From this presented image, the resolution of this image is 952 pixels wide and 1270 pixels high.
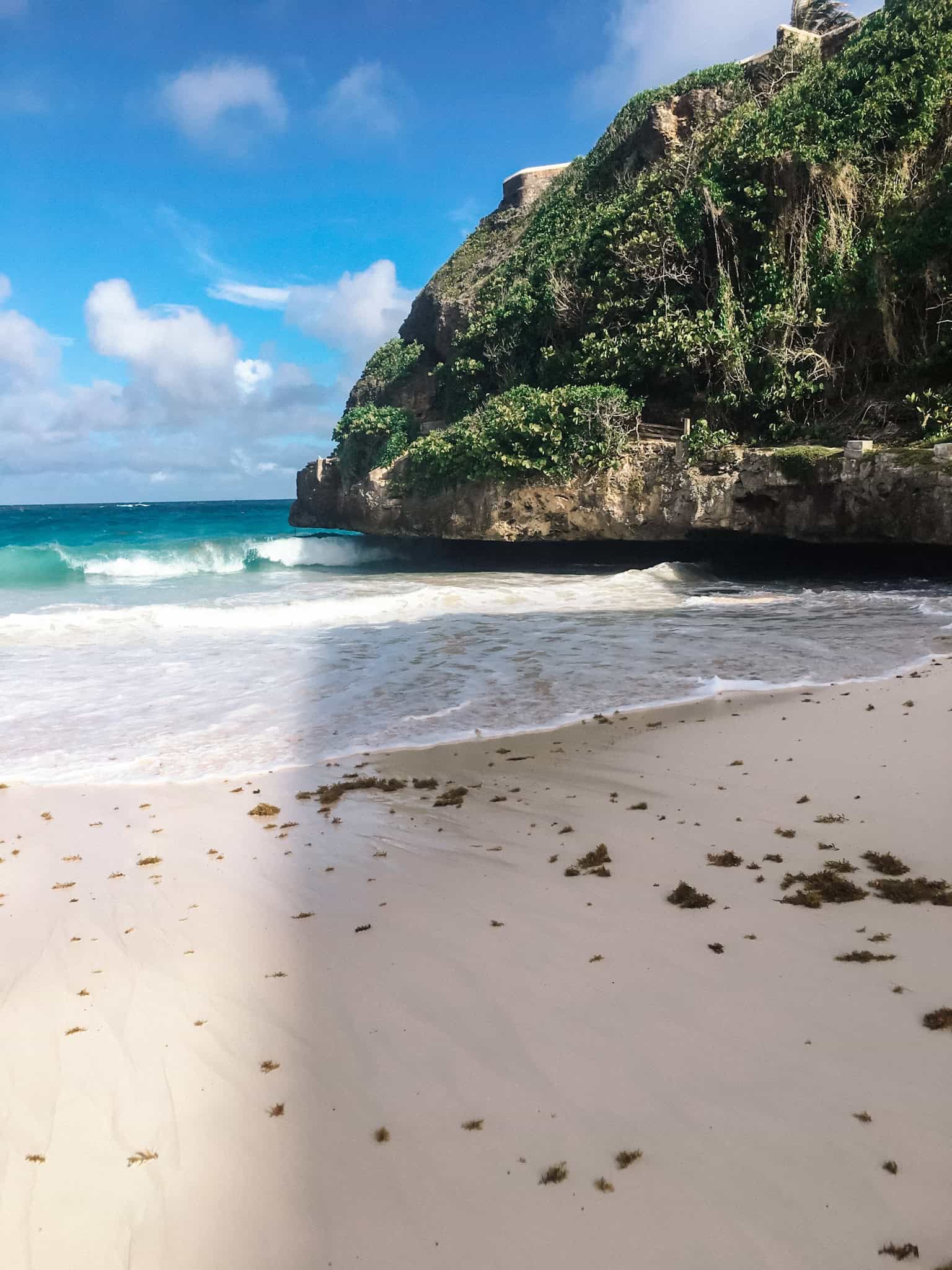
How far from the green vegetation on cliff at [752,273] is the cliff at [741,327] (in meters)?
0.05

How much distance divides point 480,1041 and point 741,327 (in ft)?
55.5

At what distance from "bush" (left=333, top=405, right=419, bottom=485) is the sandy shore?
20.0 m

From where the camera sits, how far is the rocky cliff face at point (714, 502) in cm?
1349

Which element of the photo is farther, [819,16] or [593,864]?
[819,16]

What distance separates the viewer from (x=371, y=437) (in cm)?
2464

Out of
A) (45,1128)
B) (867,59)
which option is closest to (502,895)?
(45,1128)

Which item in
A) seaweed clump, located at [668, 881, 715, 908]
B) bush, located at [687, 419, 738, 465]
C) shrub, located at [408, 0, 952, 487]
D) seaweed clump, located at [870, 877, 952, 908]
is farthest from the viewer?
bush, located at [687, 419, 738, 465]

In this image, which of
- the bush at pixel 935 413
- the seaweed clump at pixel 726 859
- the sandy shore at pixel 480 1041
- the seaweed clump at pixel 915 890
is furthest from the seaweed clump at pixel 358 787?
the bush at pixel 935 413

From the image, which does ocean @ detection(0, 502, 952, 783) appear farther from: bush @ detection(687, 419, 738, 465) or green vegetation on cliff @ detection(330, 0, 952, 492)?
green vegetation on cliff @ detection(330, 0, 952, 492)

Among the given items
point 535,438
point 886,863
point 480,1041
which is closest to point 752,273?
point 535,438

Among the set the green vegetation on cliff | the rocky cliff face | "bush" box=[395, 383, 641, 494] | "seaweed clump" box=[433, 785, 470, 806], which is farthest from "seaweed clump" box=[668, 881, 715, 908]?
"bush" box=[395, 383, 641, 494]

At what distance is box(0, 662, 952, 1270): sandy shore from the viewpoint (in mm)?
2176

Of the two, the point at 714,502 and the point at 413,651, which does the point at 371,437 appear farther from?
the point at 413,651

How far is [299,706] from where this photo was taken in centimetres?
823
